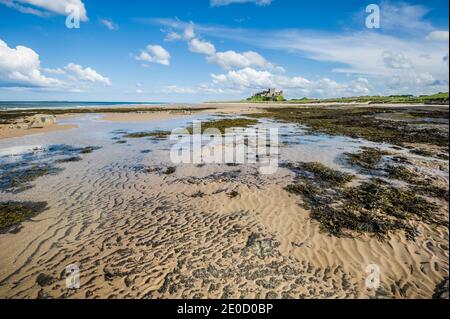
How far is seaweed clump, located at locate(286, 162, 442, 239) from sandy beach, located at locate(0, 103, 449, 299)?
0.80 ft

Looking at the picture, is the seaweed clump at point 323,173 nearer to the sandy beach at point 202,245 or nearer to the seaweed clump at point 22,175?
the sandy beach at point 202,245

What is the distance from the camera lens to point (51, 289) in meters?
5.03

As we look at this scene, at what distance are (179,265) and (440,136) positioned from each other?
71.4ft

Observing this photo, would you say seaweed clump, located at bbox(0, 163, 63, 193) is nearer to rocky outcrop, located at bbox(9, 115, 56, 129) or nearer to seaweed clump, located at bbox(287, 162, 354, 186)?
seaweed clump, located at bbox(287, 162, 354, 186)

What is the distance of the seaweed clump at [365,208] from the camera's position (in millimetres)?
6874

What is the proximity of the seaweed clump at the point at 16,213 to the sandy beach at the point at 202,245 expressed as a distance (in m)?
0.25

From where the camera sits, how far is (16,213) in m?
8.12

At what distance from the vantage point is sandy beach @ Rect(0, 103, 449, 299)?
5.01 m

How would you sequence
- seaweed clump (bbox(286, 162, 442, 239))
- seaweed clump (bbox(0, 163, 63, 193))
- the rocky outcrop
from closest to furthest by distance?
1. seaweed clump (bbox(286, 162, 442, 239))
2. seaweed clump (bbox(0, 163, 63, 193))
3. the rocky outcrop

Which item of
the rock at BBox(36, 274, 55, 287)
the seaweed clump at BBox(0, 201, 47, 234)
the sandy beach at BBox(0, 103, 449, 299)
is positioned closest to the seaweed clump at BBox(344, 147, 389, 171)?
the sandy beach at BBox(0, 103, 449, 299)

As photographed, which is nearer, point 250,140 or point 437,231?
point 437,231
